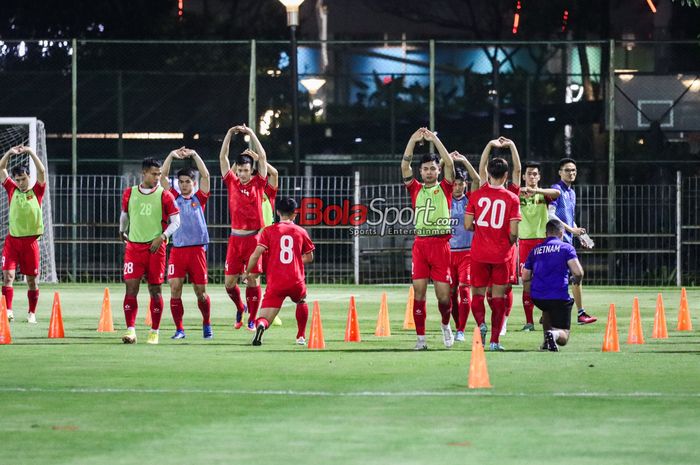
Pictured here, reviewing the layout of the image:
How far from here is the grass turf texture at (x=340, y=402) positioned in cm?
901

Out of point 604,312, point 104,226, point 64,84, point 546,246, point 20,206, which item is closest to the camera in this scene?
point 546,246

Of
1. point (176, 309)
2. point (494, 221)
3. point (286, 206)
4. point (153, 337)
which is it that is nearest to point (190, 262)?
point (176, 309)

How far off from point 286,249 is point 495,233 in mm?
2335

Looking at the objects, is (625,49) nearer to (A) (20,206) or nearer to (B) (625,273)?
(B) (625,273)

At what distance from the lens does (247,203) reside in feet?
64.5

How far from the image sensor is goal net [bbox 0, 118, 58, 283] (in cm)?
3041

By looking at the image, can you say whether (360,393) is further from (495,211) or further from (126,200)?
(126,200)

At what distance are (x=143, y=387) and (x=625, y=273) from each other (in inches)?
852

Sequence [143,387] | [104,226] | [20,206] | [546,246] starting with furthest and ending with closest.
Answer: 1. [104,226]
2. [20,206]
3. [546,246]
4. [143,387]

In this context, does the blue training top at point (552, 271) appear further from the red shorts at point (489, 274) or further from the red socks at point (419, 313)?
the red socks at point (419, 313)

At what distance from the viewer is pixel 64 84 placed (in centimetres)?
3403

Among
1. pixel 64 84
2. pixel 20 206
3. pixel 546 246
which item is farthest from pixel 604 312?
pixel 64 84

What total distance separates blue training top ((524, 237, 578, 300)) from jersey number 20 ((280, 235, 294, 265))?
271cm

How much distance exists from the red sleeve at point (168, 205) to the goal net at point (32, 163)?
535 inches
